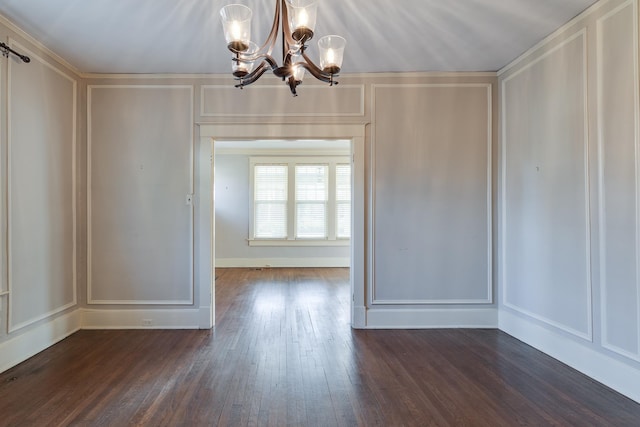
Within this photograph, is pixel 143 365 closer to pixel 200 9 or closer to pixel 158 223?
pixel 158 223

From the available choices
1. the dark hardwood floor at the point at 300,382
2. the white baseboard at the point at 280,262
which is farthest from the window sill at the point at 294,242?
the dark hardwood floor at the point at 300,382

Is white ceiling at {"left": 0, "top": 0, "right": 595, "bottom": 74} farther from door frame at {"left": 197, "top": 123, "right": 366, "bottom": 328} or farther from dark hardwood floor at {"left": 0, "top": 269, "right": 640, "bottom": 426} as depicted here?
dark hardwood floor at {"left": 0, "top": 269, "right": 640, "bottom": 426}

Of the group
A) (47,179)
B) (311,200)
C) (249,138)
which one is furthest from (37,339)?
(311,200)

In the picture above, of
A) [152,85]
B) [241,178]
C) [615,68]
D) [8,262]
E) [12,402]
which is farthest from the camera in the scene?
[241,178]

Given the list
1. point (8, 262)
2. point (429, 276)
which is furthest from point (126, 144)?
point (429, 276)

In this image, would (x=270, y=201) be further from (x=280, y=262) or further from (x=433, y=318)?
(x=433, y=318)

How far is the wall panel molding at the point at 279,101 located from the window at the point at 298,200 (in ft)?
12.8

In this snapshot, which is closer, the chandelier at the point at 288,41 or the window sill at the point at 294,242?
the chandelier at the point at 288,41

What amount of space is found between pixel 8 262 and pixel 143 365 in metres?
1.32

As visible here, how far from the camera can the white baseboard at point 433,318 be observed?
354 centimetres

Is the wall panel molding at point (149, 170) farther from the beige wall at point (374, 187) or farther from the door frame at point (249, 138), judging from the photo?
the door frame at point (249, 138)

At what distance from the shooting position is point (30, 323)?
9.24ft

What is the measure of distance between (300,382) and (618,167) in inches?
105

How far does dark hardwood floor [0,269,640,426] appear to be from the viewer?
2016 millimetres
